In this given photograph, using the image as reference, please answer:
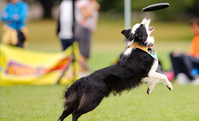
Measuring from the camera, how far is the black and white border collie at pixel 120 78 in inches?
143

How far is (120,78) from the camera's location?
147 inches

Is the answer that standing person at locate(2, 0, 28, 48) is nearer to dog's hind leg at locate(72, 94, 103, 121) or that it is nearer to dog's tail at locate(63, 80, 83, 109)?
dog's tail at locate(63, 80, 83, 109)

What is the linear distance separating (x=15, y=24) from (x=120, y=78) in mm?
5109

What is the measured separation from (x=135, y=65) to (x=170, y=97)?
2.15 metres

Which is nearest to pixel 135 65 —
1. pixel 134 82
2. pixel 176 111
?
pixel 134 82

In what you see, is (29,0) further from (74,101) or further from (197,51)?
(74,101)

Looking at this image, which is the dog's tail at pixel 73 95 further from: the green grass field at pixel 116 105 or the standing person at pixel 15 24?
the standing person at pixel 15 24

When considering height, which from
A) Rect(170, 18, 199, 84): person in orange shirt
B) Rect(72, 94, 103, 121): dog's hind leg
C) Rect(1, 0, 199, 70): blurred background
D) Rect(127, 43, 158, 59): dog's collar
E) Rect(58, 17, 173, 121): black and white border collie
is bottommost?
Rect(1, 0, 199, 70): blurred background

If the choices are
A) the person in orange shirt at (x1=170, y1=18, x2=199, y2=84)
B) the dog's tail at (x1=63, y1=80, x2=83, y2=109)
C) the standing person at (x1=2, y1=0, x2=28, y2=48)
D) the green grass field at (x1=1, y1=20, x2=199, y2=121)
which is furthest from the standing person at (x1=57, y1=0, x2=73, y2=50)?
the dog's tail at (x1=63, y1=80, x2=83, y2=109)

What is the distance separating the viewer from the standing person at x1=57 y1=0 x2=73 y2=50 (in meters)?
7.27

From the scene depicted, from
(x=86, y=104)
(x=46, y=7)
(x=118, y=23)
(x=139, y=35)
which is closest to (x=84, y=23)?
(x=139, y=35)

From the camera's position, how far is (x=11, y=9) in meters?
7.98

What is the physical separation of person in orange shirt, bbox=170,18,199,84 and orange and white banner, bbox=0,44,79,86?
8.26ft

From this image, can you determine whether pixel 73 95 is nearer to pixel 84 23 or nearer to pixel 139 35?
pixel 139 35
